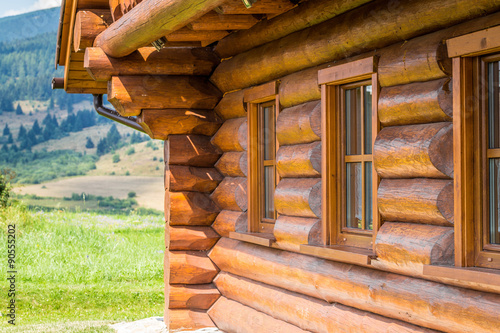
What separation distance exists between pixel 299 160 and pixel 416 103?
1645 mm

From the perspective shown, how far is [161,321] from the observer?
8273 mm

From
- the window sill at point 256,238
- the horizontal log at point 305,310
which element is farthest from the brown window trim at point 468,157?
the window sill at point 256,238

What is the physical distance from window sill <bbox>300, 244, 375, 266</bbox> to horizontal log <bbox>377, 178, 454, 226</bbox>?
0.33m

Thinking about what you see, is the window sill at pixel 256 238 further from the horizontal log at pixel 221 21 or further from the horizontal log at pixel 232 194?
the horizontal log at pixel 221 21

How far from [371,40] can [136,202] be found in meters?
55.0

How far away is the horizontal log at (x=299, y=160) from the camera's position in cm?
546

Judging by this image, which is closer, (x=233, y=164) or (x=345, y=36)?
(x=345, y=36)

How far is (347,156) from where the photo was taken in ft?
17.3

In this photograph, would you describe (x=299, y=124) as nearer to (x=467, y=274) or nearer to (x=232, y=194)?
(x=232, y=194)

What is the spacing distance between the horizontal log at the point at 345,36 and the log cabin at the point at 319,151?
15mm

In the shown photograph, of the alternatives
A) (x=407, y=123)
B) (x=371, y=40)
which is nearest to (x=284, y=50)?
(x=371, y=40)

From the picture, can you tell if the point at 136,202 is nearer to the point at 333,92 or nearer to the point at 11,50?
the point at 333,92

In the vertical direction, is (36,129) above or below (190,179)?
above

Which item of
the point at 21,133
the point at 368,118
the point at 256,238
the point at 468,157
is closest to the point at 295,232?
the point at 256,238
